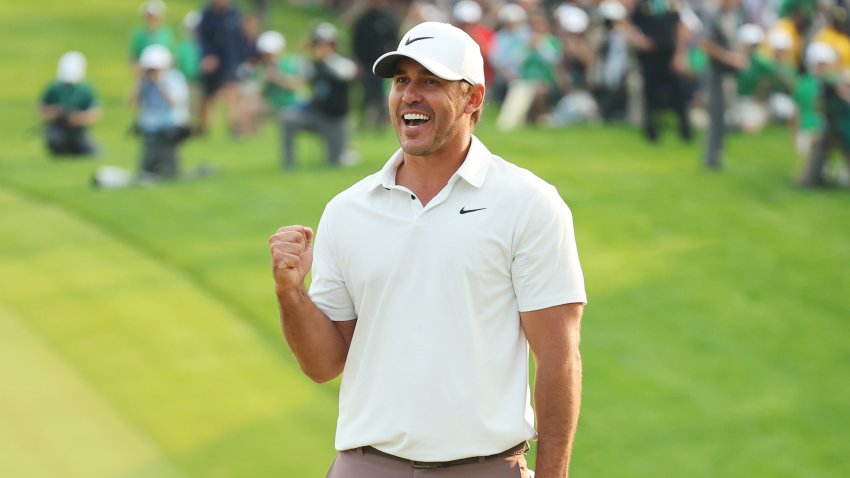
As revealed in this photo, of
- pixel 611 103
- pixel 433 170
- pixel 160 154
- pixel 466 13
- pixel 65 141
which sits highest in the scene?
pixel 433 170

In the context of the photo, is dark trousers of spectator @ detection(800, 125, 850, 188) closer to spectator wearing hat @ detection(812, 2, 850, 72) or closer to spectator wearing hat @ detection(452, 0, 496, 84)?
spectator wearing hat @ detection(812, 2, 850, 72)

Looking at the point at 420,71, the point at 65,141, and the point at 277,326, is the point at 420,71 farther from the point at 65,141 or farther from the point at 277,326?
the point at 65,141

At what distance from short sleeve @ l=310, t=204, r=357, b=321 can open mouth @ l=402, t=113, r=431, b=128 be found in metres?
0.36

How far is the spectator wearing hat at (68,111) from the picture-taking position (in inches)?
666

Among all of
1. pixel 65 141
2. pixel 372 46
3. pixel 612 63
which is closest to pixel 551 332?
pixel 65 141

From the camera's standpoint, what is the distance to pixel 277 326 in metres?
10.9

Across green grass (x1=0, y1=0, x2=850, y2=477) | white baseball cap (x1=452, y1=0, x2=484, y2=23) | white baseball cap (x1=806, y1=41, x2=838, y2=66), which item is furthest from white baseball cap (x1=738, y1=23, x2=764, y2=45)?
white baseball cap (x1=452, y1=0, x2=484, y2=23)

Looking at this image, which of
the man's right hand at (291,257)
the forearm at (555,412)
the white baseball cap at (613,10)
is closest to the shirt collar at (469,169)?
the man's right hand at (291,257)

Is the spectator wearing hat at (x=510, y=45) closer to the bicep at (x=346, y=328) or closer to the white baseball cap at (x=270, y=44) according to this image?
the white baseball cap at (x=270, y=44)

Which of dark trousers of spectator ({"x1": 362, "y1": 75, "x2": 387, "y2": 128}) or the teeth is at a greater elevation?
the teeth

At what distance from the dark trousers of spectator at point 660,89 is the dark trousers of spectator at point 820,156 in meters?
2.16

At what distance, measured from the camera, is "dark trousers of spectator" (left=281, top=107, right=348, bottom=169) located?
16125 mm

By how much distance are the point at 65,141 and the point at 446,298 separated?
47.1 ft

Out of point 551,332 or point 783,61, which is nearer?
point 551,332
